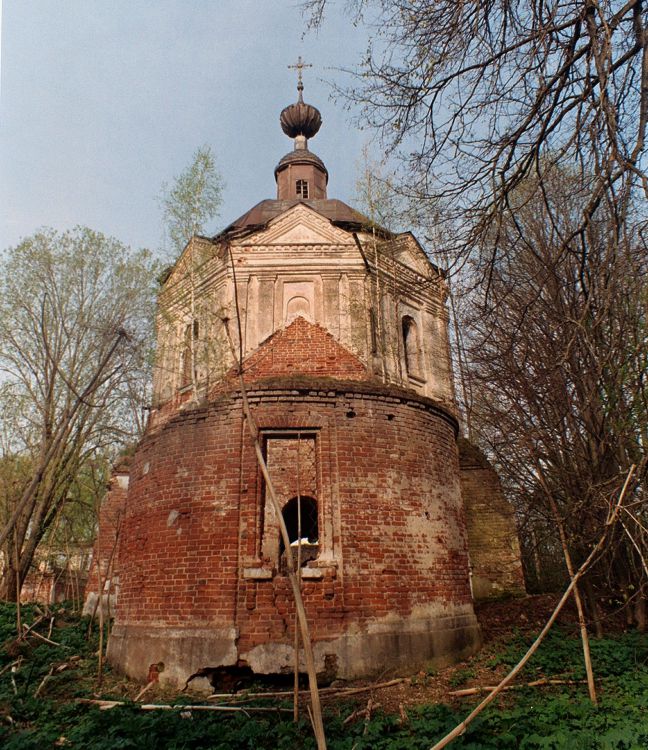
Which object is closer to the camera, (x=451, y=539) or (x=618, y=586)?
(x=451, y=539)

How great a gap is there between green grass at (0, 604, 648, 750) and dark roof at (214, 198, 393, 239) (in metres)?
9.44

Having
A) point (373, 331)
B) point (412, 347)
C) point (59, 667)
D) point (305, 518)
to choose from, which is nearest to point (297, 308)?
point (373, 331)

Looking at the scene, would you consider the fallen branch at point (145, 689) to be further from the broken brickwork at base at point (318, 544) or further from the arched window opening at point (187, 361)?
the arched window opening at point (187, 361)

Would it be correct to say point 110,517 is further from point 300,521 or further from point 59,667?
point 300,521

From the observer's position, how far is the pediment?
12.8m

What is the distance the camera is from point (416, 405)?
9250mm

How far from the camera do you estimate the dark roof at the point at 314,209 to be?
13211mm

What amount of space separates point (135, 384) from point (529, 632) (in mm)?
10414

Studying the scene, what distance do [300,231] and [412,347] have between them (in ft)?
12.4

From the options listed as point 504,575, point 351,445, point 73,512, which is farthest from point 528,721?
point 73,512

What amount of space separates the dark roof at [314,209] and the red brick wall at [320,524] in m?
5.67

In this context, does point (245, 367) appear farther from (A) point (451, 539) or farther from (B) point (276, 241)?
(A) point (451, 539)

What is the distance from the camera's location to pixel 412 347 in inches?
524

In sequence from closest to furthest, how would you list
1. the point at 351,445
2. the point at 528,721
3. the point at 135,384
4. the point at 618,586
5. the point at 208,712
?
the point at 528,721
the point at 208,712
the point at 351,445
the point at 618,586
the point at 135,384
